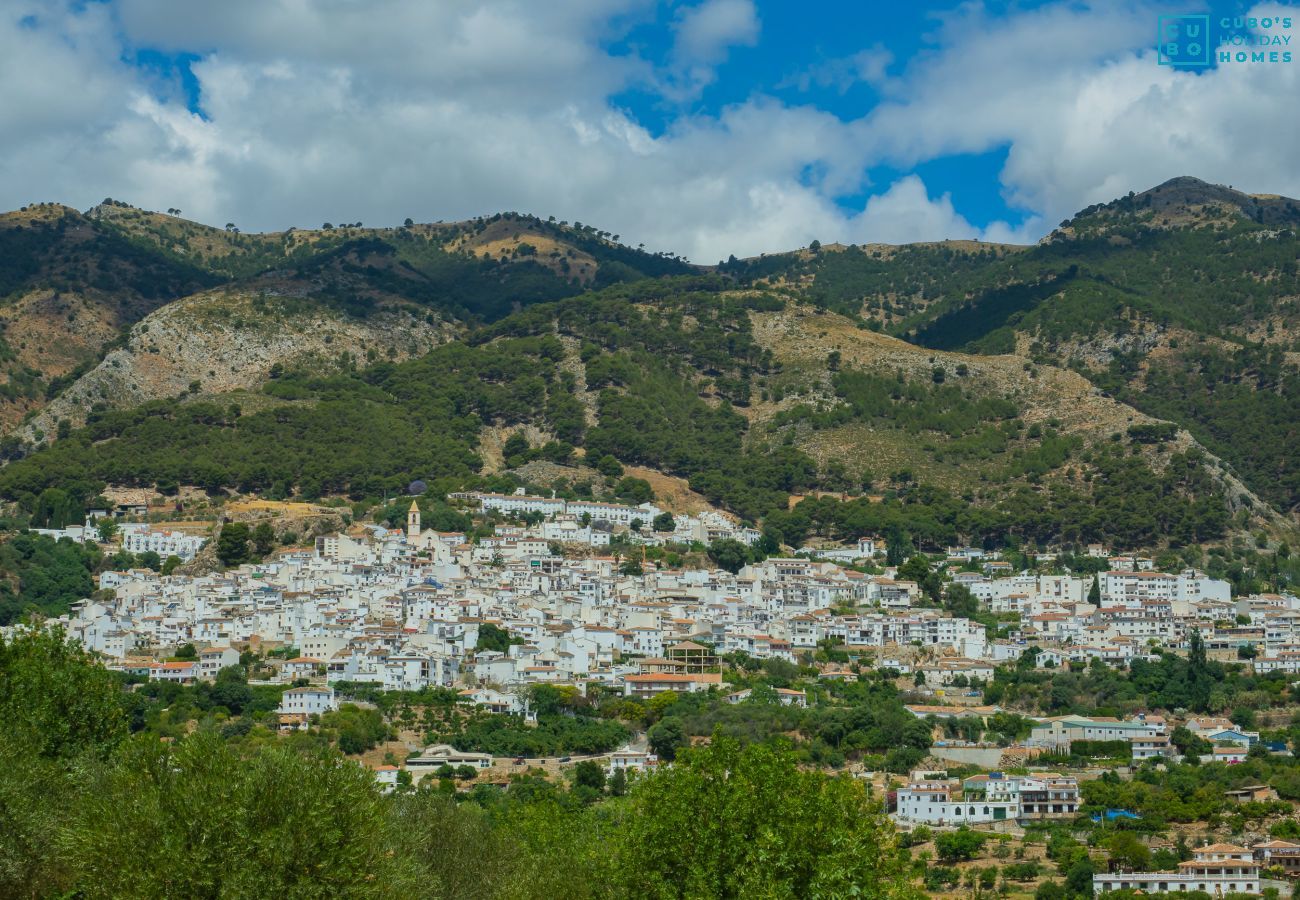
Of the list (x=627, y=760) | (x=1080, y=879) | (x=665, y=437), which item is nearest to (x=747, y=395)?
(x=665, y=437)

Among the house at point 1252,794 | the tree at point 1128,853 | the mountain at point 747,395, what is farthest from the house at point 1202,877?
the mountain at point 747,395

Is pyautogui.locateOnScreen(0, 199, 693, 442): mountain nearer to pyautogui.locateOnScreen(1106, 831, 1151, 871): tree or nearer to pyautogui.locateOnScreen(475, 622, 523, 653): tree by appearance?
pyautogui.locateOnScreen(475, 622, 523, 653): tree

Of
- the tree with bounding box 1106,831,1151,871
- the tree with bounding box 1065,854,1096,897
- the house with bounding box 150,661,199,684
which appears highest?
the house with bounding box 150,661,199,684

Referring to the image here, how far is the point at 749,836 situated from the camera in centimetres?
2606

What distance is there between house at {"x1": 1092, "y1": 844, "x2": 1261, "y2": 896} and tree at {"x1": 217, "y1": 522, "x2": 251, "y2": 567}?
4622 cm

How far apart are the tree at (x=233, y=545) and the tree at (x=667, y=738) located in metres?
30.3

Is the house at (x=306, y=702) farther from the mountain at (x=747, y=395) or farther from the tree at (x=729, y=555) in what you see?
the mountain at (x=747, y=395)

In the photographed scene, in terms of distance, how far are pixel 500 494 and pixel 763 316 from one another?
33131 millimetres

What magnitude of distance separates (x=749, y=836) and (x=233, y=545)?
5819cm

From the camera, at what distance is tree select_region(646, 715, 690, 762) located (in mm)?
55250

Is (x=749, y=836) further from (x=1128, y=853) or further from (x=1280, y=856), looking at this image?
(x=1280, y=856)

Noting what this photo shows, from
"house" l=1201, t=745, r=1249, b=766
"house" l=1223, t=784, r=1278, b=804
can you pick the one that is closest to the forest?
"house" l=1223, t=784, r=1278, b=804

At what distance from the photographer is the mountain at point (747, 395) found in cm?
9369

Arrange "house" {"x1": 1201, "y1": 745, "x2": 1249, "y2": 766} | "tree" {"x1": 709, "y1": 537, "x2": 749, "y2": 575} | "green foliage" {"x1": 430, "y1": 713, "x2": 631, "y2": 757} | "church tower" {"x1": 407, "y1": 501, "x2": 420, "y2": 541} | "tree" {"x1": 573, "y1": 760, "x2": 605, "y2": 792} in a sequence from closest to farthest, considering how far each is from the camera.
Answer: "tree" {"x1": 573, "y1": 760, "x2": 605, "y2": 792}, "green foliage" {"x1": 430, "y1": 713, "x2": 631, "y2": 757}, "house" {"x1": 1201, "y1": 745, "x2": 1249, "y2": 766}, "church tower" {"x1": 407, "y1": 501, "x2": 420, "y2": 541}, "tree" {"x1": 709, "y1": 537, "x2": 749, "y2": 575}
